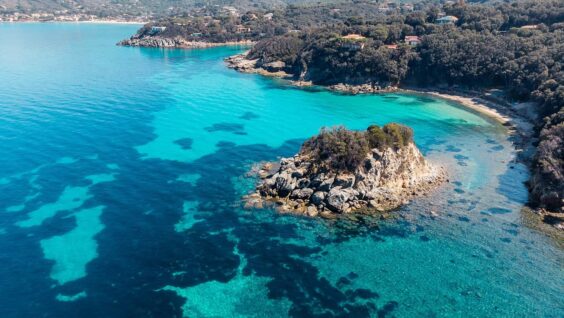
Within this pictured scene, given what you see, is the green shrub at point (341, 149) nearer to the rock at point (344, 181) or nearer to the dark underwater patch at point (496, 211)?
the rock at point (344, 181)

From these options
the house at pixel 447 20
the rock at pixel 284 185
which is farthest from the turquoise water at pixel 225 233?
the house at pixel 447 20

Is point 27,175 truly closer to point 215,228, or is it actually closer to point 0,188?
point 0,188

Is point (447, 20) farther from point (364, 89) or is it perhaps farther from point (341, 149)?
point (341, 149)

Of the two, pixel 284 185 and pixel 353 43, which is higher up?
pixel 353 43

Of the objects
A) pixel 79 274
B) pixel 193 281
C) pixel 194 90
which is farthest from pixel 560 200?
pixel 194 90

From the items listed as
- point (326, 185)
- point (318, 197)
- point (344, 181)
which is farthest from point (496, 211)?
point (318, 197)

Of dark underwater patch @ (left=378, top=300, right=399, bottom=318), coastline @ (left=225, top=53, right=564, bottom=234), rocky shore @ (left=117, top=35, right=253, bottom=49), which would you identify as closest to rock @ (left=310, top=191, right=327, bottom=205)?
dark underwater patch @ (left=378, top=300, right=399, bottom=318)
